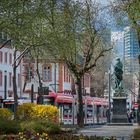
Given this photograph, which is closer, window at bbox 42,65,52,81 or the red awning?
the red awning

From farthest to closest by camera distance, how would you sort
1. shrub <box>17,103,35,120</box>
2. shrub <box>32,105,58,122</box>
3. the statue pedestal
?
the statue pedestal, shrub <box>17,103,35,120</box>, shrub <box>32,105,58,122</box>

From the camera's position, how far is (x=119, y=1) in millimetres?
37250

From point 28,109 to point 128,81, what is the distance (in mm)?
83723

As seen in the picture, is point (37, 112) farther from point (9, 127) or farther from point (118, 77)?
point (118, 77)

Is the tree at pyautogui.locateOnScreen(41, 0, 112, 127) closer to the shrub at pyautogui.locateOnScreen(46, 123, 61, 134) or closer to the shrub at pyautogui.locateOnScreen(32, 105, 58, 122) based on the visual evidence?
the shrub at pyautogui.locateOnScreen(32, 105, 58, 122)

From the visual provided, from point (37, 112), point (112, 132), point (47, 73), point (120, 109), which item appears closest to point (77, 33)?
point (37, 112)

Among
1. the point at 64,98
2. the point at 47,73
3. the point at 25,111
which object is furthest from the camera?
the point at 47,73

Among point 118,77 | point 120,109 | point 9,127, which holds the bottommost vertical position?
point 9,127

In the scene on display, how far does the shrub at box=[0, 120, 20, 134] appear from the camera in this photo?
29572 mm

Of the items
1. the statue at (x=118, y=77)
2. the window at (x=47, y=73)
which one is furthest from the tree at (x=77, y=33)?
the window at (x=47, y=73)

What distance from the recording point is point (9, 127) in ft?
98.6

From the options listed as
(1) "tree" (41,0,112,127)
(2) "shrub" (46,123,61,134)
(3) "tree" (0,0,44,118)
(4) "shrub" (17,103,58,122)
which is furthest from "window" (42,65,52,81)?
(3) "tree" (0,0,44,118)

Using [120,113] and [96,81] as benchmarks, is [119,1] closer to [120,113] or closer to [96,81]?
[120,113]

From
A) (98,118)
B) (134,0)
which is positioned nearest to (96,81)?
(98,118)
